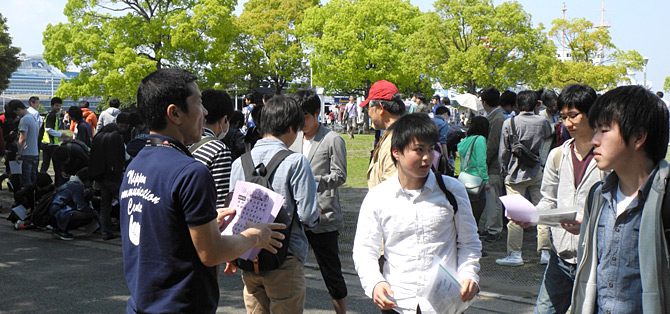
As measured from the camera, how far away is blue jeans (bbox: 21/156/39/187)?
12602mm

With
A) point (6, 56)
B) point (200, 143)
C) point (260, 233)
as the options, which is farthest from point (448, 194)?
point (6, 56)

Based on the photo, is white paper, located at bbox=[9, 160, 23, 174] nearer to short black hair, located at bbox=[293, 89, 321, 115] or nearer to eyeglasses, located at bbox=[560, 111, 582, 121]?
short black hair, located at bbox=[293, 89, 321, 115]

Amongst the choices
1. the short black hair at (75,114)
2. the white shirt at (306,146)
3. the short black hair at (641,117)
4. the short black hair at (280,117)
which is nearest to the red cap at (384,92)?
the white shirt at (306,146)

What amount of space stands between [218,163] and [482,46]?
4561cm

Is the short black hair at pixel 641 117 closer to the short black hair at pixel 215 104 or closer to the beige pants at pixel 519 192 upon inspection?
the short black hair at pixel 215 104

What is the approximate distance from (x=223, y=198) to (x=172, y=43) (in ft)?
127

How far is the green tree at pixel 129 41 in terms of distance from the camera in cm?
3984

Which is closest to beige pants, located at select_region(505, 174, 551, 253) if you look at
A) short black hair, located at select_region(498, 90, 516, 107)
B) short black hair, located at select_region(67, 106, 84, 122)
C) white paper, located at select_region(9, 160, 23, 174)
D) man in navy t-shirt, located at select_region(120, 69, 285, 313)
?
short black hair, located at select_region(498, 90, 516, 107)

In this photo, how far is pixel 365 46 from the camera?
169ft

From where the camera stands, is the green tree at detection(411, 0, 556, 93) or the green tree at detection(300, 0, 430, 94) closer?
the green tree at detection(411, 0, 556, 93)

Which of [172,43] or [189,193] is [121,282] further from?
[172,43]

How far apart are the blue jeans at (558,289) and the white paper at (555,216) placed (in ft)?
2.22

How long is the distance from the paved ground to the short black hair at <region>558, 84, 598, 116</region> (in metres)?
2.58

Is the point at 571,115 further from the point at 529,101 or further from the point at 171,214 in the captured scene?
the point at 529,101
